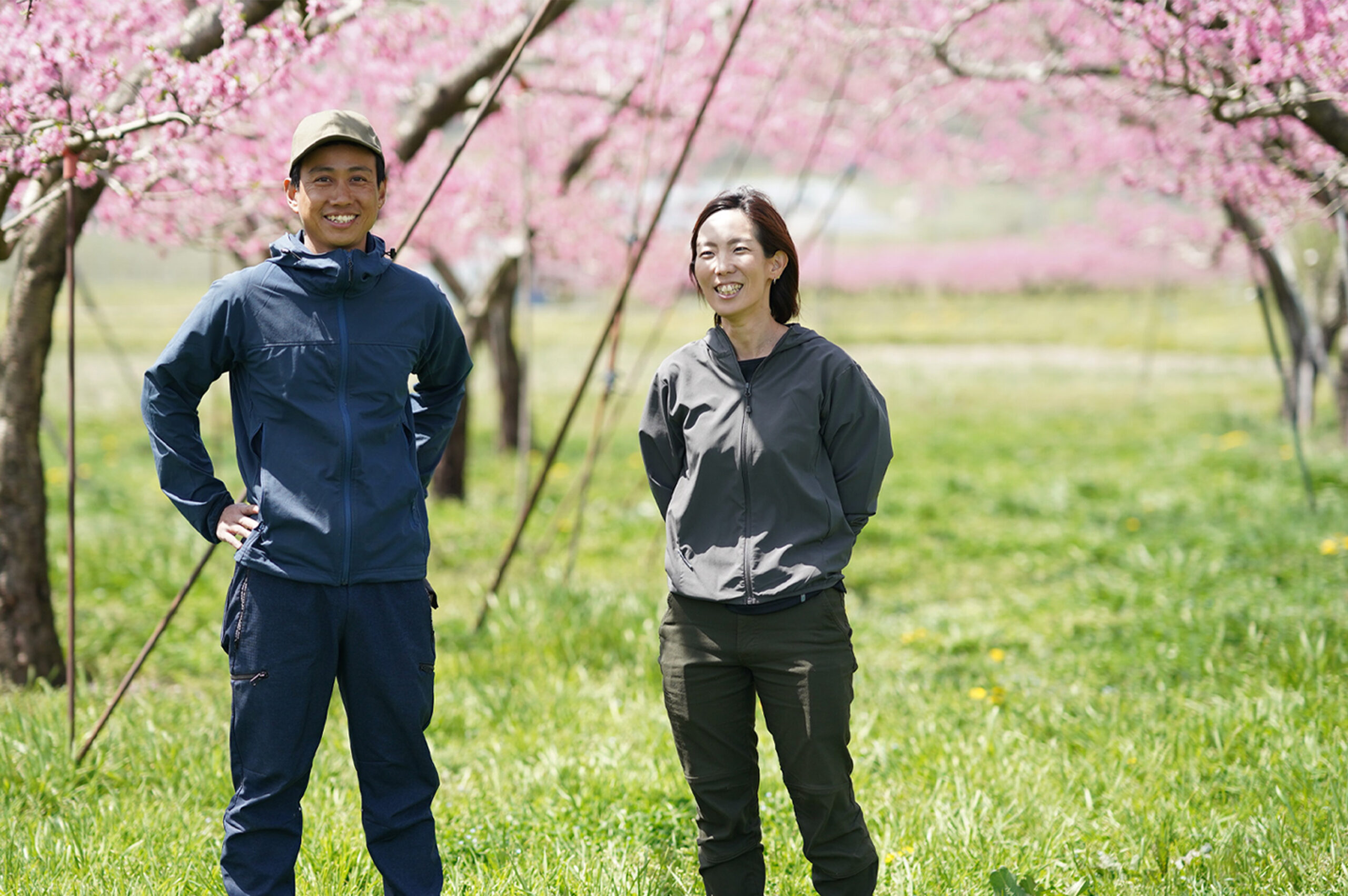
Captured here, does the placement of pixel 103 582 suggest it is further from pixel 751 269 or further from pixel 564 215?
pixel 564 215

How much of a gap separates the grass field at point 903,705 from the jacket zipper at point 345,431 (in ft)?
3.13

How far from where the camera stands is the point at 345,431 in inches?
90.0

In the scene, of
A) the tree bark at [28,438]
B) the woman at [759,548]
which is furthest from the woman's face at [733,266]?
the tree bark at [28,438]

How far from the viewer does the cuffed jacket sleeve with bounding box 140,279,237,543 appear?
2297 millimetres

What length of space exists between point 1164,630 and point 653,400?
3.26 m

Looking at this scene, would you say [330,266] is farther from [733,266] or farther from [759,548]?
[759,548]

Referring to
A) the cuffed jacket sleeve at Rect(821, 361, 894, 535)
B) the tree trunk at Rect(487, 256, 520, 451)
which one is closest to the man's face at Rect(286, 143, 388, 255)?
the cuffed jacket sleeve at Rect(821, 361, 894, 535)

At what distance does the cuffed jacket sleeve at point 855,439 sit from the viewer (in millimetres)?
2406

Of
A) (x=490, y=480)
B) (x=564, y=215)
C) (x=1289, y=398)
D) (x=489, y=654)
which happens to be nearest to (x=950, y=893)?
(x=489, y=654)

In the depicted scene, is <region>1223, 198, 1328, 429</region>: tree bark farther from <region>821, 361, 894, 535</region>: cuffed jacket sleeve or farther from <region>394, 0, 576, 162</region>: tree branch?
<region>821, 361, 894, 535</region>: cuffed jacket sleeve

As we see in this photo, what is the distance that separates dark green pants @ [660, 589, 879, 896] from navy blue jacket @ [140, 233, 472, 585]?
0.64 m

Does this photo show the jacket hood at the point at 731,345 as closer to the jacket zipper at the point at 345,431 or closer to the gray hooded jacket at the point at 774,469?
the gray hooded jacket at the point at 774,469

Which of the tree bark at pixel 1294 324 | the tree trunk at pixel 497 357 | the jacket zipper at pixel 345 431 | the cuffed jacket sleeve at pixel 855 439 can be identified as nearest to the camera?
the jacket zipper at pixel 345 431

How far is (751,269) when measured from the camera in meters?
2.43
